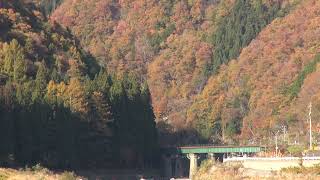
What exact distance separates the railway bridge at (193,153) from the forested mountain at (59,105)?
5.07 metres

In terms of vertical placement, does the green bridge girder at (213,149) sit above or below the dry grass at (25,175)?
above

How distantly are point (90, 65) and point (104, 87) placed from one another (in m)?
29.2

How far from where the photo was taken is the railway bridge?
138 meters

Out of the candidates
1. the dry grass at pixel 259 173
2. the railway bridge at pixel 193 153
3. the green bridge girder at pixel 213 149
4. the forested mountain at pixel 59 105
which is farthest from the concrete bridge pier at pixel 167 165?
the dry grass at pixel 259 173

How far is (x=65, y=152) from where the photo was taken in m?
112

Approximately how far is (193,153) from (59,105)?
38290mm

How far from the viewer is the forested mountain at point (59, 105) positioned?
343 ft

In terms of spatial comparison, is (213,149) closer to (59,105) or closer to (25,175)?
(59,105)

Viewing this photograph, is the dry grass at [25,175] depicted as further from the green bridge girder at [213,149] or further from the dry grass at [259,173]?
the green bridge girder at [213,149]

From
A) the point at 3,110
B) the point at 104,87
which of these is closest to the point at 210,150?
the point at 104,87

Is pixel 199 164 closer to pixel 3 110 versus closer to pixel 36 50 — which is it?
pixel 36 50

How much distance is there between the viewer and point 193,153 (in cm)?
14462

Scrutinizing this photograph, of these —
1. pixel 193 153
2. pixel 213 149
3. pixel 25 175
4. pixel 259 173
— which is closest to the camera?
pixel 25 175

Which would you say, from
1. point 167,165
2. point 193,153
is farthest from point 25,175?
point 167,165
